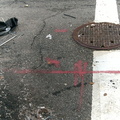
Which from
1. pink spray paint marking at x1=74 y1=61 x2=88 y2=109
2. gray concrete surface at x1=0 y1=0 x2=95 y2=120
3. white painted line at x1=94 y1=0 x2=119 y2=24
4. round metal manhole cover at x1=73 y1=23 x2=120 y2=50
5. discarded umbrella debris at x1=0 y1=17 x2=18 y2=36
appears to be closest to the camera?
gray concrete surface at x1=0 y1=0 x2=95 y2=120

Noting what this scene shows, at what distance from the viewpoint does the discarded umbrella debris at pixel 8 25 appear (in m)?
5.09

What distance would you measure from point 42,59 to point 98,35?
51.0 inches

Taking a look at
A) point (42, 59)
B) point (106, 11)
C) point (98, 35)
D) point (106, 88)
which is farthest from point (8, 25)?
point (106, 88)

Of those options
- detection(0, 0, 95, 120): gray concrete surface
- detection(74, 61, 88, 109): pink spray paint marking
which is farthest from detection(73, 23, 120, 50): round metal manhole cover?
detection(74, 61, 88, 109): pink spray paint marking

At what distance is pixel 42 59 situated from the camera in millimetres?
4246

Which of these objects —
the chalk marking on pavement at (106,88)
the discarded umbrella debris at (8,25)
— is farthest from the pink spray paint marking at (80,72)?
the discarded umbrella debris at (8,25)

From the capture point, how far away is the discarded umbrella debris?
5.09 m

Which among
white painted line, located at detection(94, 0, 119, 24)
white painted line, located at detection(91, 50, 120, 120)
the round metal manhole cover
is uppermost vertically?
white painted line, located at detection(94, 0, 119, 24)

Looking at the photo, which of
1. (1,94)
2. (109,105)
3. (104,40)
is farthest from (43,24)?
(109,105)

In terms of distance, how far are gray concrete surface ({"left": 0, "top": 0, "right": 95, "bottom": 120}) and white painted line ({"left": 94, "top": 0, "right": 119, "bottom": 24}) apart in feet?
0.51

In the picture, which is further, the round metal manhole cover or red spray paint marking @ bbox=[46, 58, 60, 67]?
the round metal manhole cover

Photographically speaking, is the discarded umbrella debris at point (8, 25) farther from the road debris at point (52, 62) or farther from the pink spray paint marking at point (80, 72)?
the pink spray paint marking at point (80, 72)

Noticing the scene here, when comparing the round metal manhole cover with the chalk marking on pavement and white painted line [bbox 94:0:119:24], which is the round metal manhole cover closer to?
the chalk marking on pavement

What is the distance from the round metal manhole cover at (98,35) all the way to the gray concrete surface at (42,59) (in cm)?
16
